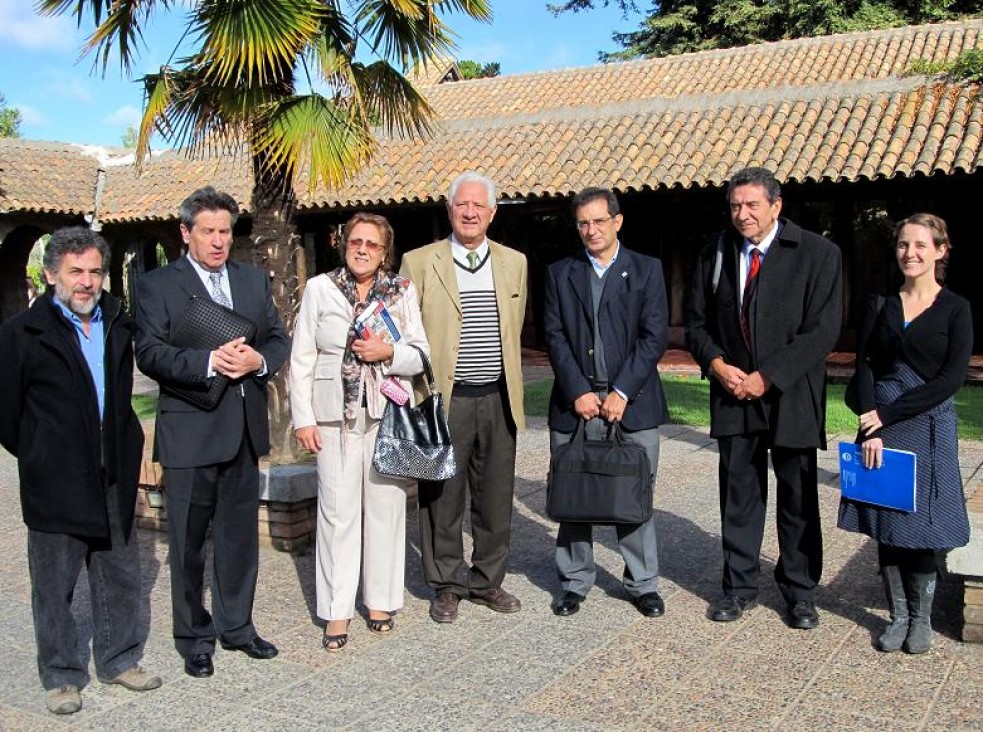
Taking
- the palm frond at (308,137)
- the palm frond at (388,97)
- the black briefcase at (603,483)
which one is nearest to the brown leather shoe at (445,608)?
the black briefcase at (603,483)

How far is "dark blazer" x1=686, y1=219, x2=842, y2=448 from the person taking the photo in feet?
12.9

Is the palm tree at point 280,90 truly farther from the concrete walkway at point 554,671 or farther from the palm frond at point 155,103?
the concrete walkway at point 554,671

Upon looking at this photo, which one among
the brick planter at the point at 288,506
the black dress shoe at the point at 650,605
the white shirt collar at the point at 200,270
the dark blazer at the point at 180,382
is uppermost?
the white shirt collar at the point at 200,270

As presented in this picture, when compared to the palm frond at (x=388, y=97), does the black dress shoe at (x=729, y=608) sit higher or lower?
lower

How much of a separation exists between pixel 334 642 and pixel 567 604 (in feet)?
3.39

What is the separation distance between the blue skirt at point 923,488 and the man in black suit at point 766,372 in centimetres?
28

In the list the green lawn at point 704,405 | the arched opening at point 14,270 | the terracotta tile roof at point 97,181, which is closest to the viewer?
the green lawn at point 704,405

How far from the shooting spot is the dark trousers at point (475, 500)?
14.0 feet

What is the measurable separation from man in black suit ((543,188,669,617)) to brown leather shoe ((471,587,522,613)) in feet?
0.61

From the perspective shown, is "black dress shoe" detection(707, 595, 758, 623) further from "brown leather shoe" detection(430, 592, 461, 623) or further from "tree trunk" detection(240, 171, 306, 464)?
"tree trunk" detection(240, 171, 306, 464)

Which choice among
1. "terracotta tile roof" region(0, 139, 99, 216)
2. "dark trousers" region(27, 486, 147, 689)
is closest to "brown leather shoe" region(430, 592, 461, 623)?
"dark trousers" region(27, 486, 147, 689)

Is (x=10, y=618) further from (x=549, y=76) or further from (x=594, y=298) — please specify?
(x=549, y=76)

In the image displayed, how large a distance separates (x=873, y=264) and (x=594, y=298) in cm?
1207

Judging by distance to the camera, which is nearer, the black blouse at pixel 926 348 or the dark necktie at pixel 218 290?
the black blouse at pixel 926 348
